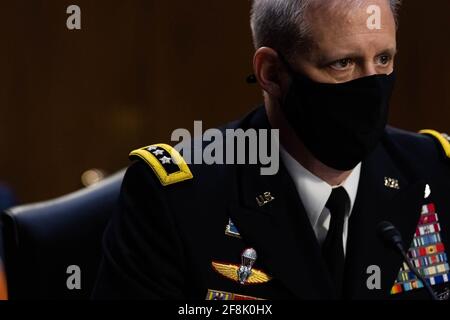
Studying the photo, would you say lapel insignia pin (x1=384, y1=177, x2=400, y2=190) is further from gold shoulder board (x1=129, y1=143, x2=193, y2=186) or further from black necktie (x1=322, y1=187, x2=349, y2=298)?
gold shoulder board (x1=129, y1=143, x2=193, y2=186)

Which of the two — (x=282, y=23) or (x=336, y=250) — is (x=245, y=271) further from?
(x=282, y=23)

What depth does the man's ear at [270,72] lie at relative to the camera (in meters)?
1.39

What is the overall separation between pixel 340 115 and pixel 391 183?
25cm

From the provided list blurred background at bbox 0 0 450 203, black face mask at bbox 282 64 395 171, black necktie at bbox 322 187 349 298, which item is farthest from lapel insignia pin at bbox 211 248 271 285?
blurred background at bbox 0 0 450 203

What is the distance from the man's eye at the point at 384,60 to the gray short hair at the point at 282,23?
9cm

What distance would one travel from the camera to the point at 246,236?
138 cm

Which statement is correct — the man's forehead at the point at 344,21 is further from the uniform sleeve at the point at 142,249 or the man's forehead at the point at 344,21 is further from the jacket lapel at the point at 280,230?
the uniform sleeve at the point at 142,249

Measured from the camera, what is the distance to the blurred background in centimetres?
313

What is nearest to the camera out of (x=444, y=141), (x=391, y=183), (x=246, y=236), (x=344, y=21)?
(x=344, y=21)

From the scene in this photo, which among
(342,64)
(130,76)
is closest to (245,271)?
(342,64)

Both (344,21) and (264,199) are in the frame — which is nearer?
(344,21)

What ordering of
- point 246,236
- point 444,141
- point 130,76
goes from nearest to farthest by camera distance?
point 246,236, point 444,141, point 130,76
